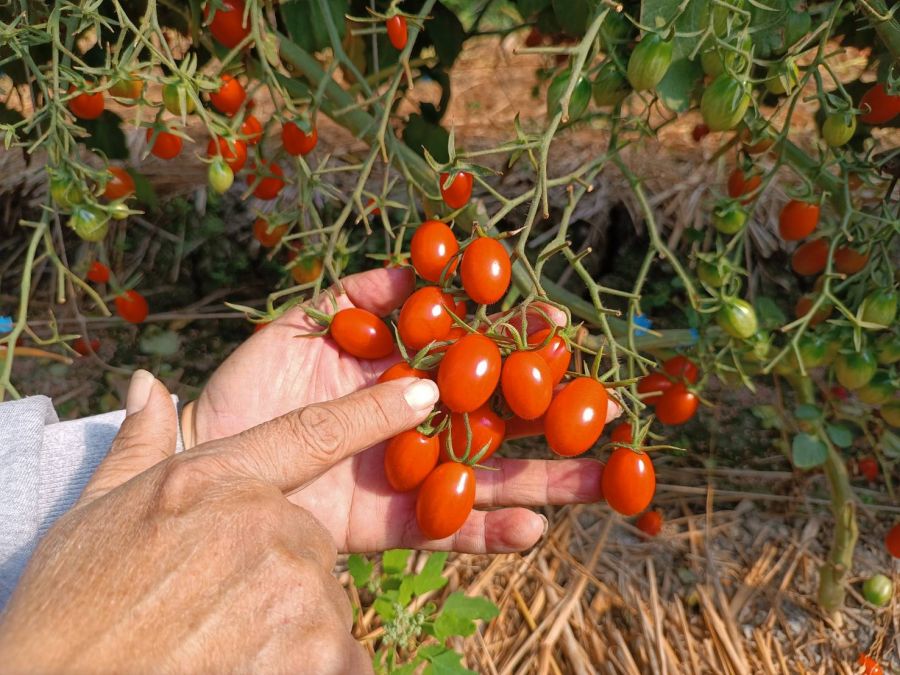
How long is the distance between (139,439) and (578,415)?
59 cm

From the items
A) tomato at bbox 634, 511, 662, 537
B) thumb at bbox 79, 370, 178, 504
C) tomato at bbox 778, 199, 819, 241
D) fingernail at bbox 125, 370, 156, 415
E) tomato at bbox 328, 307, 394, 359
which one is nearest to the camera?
thumb at bbox 79, 370, 178, 504

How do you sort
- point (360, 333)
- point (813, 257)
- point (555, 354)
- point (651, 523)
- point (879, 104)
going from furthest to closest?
point (651, 523) → point (813, 257) → point (879, 104) → point (360, 333) → point (555, 354)

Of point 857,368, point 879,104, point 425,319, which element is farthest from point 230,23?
point 857,368

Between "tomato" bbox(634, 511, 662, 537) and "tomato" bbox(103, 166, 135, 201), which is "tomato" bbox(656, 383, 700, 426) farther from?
"tomato" bbox(103, 166, 135, 201)

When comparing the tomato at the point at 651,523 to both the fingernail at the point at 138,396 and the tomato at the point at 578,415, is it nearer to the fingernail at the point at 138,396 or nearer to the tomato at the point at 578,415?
the tomato at the point at 578,415

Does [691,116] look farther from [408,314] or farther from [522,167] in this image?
[408,314]

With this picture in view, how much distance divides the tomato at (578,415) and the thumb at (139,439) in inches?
20.9

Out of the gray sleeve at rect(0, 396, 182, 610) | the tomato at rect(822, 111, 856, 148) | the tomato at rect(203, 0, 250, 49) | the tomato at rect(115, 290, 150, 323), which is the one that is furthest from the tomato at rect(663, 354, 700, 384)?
the tomato at rect(115, 290, 150, 323)

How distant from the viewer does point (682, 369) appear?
148 centimetres

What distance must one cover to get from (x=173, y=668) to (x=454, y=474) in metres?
0.43

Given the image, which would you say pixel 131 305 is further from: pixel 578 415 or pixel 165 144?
pixel 578 415

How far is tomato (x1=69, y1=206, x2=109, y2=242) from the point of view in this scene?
1.34 m

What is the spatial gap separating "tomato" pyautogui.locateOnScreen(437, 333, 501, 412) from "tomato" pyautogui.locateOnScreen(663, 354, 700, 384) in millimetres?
663

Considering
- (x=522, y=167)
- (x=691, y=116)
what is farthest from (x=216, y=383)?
(x=691, y=116)
